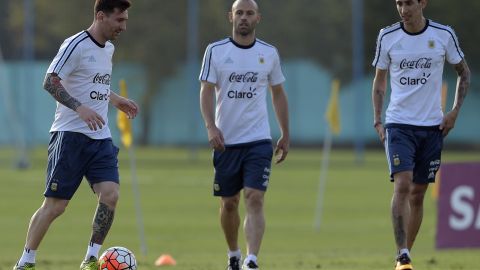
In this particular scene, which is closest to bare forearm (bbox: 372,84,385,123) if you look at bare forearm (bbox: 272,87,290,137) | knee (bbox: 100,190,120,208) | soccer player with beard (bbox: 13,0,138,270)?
bare forearm (bbox: 272,87,290,137)

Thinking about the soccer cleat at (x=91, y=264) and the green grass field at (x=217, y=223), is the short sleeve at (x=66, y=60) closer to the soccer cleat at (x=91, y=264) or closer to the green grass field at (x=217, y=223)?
the soccer cleat at (x=91, y=264)

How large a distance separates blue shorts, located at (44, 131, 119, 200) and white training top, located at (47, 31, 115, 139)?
0.27ft

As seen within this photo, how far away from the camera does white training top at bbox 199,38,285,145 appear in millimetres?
11992

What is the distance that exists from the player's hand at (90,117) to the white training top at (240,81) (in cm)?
165

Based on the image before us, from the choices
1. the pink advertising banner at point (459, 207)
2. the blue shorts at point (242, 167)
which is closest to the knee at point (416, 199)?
the blue shorts at point (242, 167)

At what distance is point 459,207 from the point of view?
17.1 metres

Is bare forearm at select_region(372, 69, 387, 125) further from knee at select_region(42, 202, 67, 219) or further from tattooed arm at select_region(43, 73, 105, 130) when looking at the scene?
knee at select_region(42, 202, 67, 219)

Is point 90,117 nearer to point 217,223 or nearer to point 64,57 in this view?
point 64,57

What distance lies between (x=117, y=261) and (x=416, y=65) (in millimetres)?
3418

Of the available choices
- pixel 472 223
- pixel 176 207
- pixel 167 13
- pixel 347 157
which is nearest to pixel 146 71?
pixel 167 13

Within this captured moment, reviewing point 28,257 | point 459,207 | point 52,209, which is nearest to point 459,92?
point 52,209

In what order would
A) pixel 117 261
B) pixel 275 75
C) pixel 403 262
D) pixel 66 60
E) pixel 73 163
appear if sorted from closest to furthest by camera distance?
pixel 117 261, pixel 66 60, pixel 73 163, pixel 403 262, pixel 275 75

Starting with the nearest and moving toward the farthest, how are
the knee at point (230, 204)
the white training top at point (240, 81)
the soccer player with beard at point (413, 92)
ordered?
the soccer player with beard at point (413, 92)
the white training top at point (240, 81)
the knee at point (230, 204)

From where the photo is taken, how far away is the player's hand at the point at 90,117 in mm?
10578
